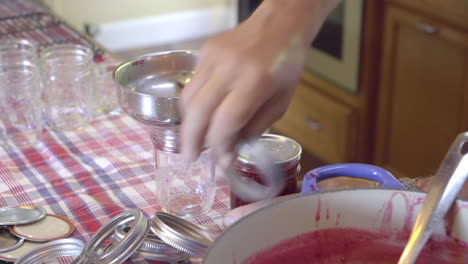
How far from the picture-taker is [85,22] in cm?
335

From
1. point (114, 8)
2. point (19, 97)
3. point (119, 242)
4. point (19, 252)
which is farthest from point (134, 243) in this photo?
point (114, 8)

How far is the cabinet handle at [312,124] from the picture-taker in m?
2.45

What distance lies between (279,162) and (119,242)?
0.20 m

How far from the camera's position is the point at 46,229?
0.89 meters

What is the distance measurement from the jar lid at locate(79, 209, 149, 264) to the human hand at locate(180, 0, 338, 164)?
0.14 m

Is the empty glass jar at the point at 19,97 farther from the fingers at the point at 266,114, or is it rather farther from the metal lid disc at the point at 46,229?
A: the fingers at the point at 266,114

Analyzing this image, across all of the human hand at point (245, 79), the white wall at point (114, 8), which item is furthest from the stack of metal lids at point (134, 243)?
the white wall at point (114, 8)

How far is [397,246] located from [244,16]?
212cm

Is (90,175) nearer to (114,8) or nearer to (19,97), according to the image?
(19,97)

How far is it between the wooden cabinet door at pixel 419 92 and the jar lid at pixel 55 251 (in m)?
1.32

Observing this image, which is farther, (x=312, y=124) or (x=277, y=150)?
(x=312, y=124)

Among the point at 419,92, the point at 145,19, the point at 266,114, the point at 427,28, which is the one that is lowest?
the point at 145,19

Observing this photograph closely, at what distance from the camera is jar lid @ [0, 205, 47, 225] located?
886 mm

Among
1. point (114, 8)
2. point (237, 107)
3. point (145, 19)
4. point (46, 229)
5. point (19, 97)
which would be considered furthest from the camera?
point (145, 19)
